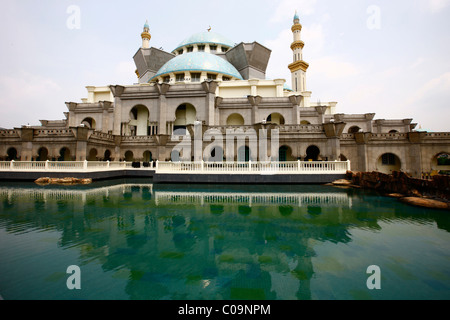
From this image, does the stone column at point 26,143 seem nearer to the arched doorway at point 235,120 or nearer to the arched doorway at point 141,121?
the arched doorway at point 141,121

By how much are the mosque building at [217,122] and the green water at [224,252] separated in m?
11.7

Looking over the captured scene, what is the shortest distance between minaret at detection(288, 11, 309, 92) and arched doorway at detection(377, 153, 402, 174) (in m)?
19.2

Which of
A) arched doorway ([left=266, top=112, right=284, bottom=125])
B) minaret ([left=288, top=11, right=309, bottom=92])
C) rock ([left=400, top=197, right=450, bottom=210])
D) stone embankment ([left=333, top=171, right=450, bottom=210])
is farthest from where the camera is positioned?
minaret ([left=288, top=11, right=309, bottom=92])

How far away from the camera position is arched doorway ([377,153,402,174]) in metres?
22.5

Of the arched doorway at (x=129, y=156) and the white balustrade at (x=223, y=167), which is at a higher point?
the arched doorway at (x=129, y=156)

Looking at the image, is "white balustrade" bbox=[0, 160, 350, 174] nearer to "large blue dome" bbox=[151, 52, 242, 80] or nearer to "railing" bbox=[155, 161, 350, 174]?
"railing" bbox=[155, 161, 350, 174]

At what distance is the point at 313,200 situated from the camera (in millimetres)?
10156

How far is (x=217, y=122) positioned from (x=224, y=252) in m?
22.2

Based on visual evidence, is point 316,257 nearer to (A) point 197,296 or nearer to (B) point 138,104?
(A) point 197,296

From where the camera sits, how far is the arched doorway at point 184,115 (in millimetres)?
27172

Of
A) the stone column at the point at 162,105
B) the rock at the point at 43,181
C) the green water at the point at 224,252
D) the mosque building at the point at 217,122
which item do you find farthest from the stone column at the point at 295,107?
the rock at the point at 43,181

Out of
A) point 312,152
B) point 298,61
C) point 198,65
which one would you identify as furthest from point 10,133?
point 298,61

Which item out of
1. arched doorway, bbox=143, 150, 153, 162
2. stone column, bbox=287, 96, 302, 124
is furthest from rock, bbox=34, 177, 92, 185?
stone column, bbox=287, 96, 302, 124

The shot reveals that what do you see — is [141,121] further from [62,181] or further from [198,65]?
[62,181]
